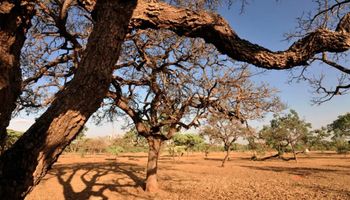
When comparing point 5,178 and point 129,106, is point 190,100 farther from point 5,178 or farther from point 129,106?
point 5,178

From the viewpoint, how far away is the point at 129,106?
13820 mm

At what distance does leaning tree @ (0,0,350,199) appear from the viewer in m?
2.09

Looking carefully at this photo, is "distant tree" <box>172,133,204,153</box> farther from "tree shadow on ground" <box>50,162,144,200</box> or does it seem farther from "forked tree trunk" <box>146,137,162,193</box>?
"forked tree trunk" <box>146,137,162,193</box>

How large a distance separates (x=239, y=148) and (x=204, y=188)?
103 m

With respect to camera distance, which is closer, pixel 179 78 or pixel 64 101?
pixel 64 101

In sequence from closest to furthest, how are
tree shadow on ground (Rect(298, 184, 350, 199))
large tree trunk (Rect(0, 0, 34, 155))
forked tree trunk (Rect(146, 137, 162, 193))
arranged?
1. large tree trunk (Rect(0, 0, 34, 155))
2. tree shadow on ground (Rect(298, 184, 350, 199))
3. forked tree trunk (Rect(146, 137, 162, 193))

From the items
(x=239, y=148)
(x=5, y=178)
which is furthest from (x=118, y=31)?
(x=239, y=148)

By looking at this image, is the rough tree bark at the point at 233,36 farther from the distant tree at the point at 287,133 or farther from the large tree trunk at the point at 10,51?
the distant tree at the point at 287,133

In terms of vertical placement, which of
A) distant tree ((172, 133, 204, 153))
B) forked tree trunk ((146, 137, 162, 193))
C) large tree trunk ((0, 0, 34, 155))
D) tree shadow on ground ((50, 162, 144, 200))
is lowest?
tree shadow on ground ((50, 162, 144, 200))

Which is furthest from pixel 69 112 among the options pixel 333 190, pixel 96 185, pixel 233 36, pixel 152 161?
pixel 333 190

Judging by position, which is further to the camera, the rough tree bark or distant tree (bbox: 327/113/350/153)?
distant tree (bbox: 327/113/350/153)

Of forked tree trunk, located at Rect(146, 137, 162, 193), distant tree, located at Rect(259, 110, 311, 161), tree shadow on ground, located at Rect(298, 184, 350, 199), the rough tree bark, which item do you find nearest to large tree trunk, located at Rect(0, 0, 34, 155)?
the rough tree bark

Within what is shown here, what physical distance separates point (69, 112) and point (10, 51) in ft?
3.13

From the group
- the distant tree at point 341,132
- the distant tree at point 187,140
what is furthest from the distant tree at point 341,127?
the distant tree at point 187,140
